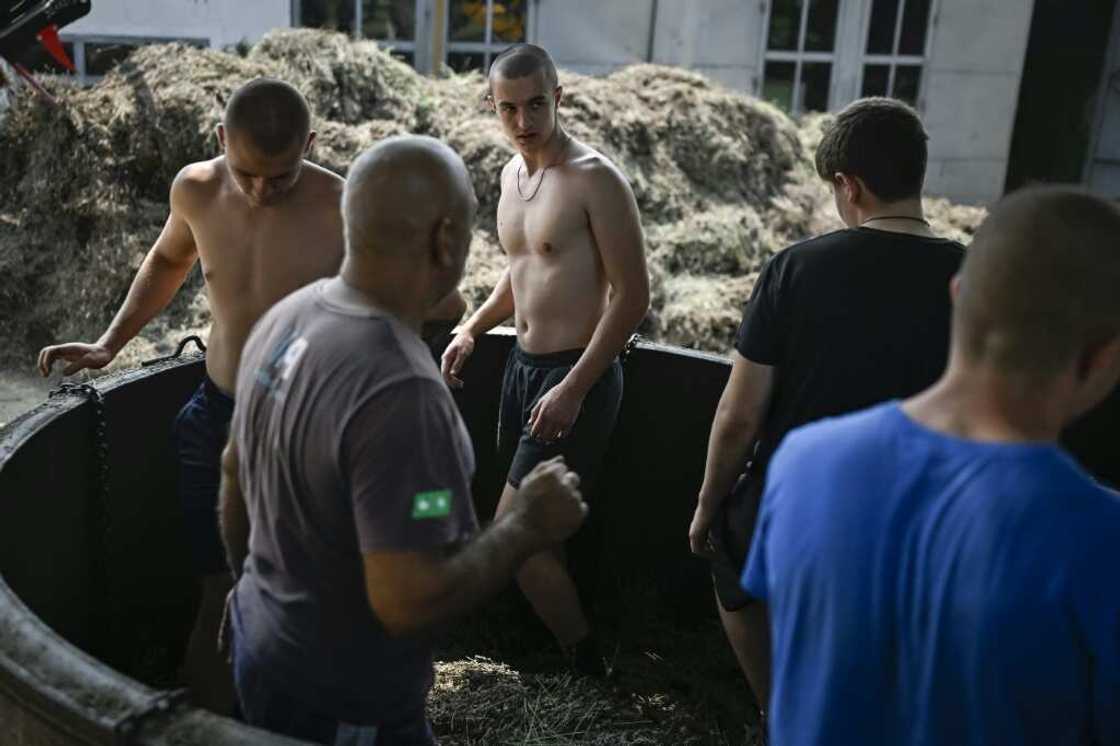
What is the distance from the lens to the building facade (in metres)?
10.0

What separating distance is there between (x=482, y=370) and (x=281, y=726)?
2.39m

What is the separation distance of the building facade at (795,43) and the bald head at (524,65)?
698 centimetres

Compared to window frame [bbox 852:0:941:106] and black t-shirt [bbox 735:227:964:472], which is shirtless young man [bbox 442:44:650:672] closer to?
black t-shirt [bbox 735:227:964:472]

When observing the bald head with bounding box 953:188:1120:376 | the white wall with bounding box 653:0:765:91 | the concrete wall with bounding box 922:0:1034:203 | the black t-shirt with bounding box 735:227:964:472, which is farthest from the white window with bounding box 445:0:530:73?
the bald head with bounding box 953:188:1120:376

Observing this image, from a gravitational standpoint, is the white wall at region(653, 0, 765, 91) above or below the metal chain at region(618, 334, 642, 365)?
above

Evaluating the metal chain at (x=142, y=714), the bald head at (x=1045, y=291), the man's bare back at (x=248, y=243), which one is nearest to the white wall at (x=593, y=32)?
the man's bare back at (x=248, y=243)

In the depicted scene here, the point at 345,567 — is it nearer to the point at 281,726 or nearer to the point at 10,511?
the point at 281,726

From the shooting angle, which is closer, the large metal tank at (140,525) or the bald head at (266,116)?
the large metal tank at (140,525)

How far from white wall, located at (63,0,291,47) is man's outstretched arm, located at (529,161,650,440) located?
7.46 meters

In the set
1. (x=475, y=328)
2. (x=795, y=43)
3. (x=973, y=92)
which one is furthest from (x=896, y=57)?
(x=475, y=328)

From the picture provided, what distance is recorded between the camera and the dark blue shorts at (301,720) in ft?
5.52

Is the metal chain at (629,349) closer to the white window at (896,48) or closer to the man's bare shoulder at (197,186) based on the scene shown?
the man's bare shoulder at (197,186)

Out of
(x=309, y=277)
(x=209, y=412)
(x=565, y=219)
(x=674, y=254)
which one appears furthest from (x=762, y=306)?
(x=674, y=254)

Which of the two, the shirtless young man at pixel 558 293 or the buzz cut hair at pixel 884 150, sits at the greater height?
the buzz cut hair at pixel 884 150
